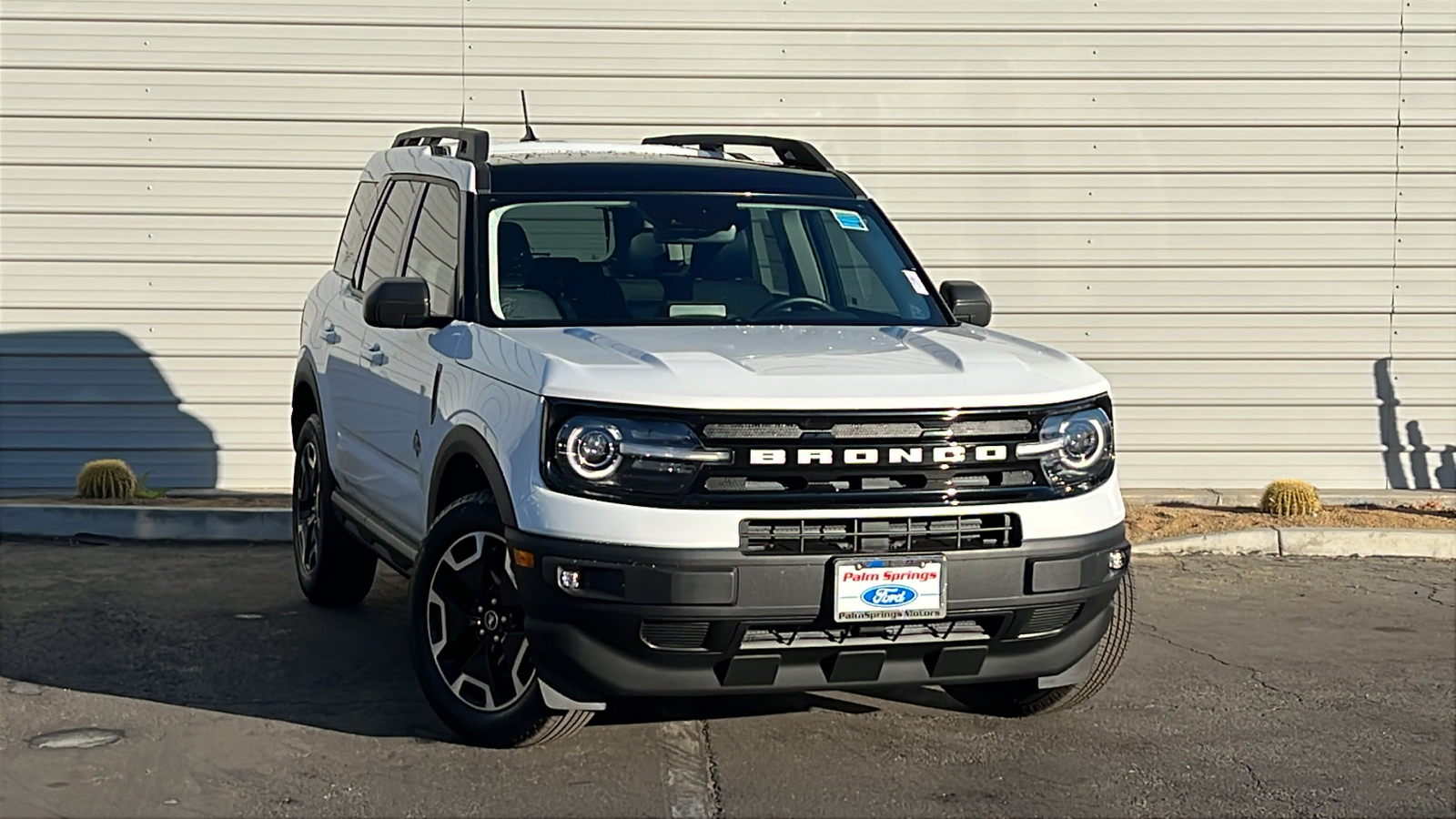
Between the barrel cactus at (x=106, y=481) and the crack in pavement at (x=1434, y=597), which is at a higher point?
the barrel cactus at (x=106, y=481)

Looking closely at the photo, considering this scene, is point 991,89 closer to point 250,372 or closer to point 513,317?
point 250,372

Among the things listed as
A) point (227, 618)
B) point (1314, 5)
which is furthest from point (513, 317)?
point (1314, 5)

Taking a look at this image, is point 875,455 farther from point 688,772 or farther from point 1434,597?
point 1434,597

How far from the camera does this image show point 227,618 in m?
7.54

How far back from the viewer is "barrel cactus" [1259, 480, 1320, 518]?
33.5 feet

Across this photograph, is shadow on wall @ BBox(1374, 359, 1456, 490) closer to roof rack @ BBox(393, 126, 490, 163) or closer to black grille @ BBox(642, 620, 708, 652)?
roof rack @ BBox(393, 126, 490, 163)

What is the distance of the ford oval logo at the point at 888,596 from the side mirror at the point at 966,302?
177 centimetres

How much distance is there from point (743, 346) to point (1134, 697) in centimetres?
199

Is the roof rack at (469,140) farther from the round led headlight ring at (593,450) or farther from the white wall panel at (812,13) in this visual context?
the white wall panel at (812,13)

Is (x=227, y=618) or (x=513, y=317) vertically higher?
(x=513, y=317)

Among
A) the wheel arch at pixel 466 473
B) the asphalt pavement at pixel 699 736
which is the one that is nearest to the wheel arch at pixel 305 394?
the asphalt pavement at pixel 699 736

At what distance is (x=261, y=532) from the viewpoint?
9664mm

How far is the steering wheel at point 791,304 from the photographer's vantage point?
6.28 m

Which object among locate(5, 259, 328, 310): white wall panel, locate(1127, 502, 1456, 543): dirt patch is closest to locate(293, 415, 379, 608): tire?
locate(5, 259, 328, 310): white wall panel
